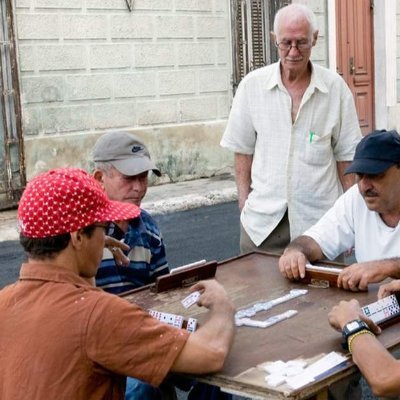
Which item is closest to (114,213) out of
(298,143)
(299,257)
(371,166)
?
(299,257)

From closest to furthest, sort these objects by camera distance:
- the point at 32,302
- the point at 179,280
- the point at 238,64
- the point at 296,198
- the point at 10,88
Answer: the point at 32,302 → the point at 179,280 → the point at 296,198 → the point at 10,88 → the point at 238,64

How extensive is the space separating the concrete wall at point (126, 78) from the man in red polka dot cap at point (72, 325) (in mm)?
7805

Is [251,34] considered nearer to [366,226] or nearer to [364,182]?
[366,226]

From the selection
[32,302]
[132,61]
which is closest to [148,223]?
[32,302]

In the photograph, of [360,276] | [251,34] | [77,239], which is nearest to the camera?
[77,239]

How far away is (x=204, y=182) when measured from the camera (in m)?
11.6

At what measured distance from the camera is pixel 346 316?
279 cm

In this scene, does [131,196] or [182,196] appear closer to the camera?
[131,196]

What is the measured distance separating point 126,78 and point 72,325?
29.2 ft

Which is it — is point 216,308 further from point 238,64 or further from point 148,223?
point 238,64

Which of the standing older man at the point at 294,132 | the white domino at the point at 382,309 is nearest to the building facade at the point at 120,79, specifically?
the standing older man at the point at 294,132

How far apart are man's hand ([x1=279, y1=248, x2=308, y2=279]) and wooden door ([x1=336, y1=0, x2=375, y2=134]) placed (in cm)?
1049

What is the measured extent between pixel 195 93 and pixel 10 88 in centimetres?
267

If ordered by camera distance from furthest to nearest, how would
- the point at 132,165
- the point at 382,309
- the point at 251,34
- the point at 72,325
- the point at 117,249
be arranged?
the point at 251,34, the point at 132,165, the point at 117,249, the point at 382,309, the point at 72,325
